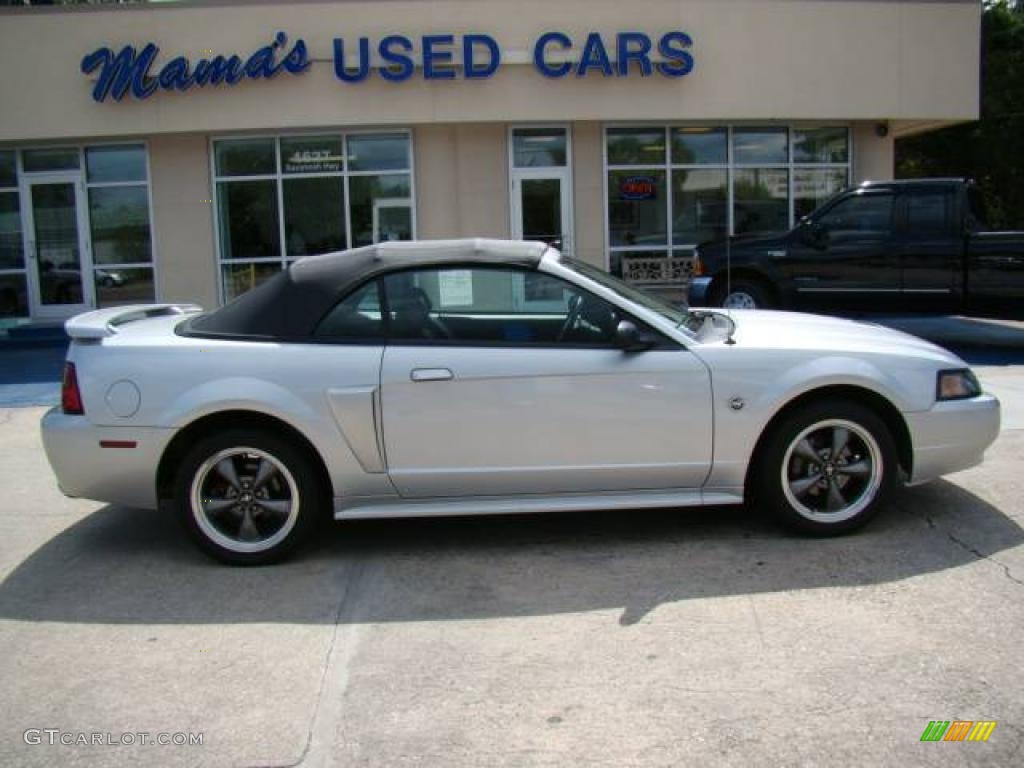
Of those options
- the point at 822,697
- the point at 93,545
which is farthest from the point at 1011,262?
the point at 93,545

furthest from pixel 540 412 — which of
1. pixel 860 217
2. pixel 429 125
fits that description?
pixel 429 125

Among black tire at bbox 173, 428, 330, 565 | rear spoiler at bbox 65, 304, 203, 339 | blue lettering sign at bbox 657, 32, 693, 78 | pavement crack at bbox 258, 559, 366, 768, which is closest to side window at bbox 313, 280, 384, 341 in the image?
black tire at bbox 173, 428, 330, 565

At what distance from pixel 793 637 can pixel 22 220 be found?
16.2m

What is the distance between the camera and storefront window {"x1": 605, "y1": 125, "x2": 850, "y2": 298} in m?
16.6

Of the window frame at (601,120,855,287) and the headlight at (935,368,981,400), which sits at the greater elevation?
the window frame at (601,120,855,287)

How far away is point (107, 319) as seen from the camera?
534 cm

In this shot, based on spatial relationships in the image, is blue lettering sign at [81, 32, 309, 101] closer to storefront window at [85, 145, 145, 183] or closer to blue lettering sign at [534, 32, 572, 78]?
storefront window at [85, 145, 145, 183]

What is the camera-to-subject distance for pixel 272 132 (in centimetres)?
1608

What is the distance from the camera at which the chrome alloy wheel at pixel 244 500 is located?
4.91 m

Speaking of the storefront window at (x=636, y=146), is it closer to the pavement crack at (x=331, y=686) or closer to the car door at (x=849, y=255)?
the car door at (x=849, y=255)

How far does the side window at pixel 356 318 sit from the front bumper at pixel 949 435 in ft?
8.98

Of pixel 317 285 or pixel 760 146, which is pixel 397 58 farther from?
pixel 317 285
